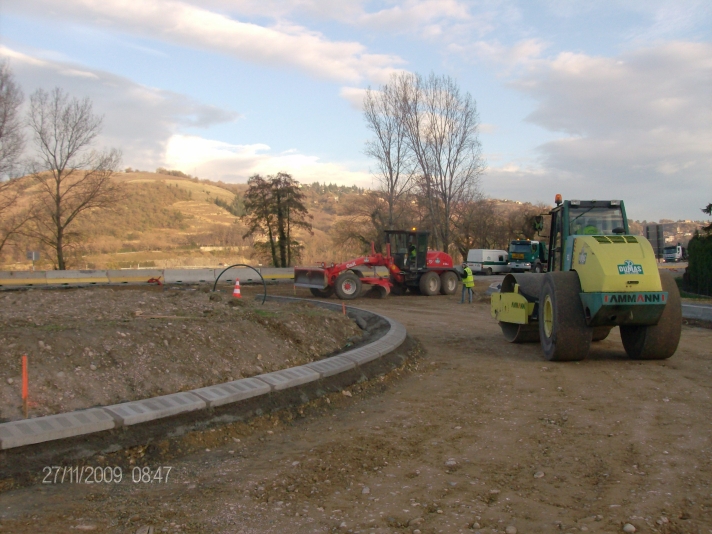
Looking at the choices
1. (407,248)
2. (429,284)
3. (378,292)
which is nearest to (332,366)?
(378,292)

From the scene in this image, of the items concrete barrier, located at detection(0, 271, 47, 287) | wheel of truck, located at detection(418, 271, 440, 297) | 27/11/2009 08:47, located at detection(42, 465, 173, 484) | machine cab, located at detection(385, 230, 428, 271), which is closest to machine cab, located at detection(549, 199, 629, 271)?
27/11/2009 08:47, located at detection(42, 465, 173, 484)

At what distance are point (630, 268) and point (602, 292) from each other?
56 cm

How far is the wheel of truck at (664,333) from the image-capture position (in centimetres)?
939

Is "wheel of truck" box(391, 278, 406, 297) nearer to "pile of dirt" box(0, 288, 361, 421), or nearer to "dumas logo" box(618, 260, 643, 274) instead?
"pile of dirt" box(0, 288, 361, 421)

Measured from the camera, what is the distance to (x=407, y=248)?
24.8m

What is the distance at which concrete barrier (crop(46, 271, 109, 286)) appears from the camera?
2747 cm

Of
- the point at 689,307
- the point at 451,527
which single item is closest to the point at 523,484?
the point at 451,527

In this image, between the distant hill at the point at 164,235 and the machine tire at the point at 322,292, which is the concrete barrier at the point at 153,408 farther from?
the distant hill at the point at 164,235

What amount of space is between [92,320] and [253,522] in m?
5.16

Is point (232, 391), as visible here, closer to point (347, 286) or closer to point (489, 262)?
point (347, 286)

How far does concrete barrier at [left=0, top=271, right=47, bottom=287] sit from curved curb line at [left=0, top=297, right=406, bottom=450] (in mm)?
23372

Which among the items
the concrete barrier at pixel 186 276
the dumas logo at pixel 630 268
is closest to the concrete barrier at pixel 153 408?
the dumas logo at pixel 630 268

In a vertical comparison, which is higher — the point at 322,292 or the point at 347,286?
the point at 347,286

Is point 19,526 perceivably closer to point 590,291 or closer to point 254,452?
point 254,452
